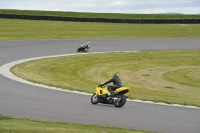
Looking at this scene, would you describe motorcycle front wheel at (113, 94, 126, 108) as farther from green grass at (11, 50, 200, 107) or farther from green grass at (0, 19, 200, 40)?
green grass at (0, 19, 200, 40)

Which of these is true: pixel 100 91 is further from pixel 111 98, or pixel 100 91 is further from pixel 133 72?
pixel 133 72

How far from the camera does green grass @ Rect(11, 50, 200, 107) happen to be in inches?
837

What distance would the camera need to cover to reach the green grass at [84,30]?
4566cm

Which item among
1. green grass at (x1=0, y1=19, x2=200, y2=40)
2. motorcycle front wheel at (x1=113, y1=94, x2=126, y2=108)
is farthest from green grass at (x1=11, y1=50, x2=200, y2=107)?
green grass at (x1=0, y1=19, x2=200, y2=40)

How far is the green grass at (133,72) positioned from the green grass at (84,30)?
10527 millimetres

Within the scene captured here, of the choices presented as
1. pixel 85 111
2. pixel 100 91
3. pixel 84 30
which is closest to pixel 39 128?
pixel 85 111

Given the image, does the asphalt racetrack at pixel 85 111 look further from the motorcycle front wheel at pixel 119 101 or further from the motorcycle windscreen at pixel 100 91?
the motorcycle windscreen at pixel 100 91

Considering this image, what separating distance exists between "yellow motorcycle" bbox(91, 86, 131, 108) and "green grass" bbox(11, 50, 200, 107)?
2045 millimetres

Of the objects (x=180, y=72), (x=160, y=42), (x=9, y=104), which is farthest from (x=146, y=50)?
(x=9, y=104)

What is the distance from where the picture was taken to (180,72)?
28.5m

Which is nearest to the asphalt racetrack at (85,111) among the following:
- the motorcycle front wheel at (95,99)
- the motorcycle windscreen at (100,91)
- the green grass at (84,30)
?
the motorcycle front wheel at (95,99)

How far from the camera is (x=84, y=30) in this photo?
50.6 m

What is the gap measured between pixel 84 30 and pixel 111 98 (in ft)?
117

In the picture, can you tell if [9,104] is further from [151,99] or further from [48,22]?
[48,22]
